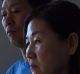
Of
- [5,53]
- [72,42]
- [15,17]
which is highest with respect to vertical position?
[15,17]

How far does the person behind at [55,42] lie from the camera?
2.93 feet

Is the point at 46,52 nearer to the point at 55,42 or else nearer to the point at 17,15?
the point at 55,42

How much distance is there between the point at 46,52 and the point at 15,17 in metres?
0.39

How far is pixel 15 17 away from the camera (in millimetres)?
1233

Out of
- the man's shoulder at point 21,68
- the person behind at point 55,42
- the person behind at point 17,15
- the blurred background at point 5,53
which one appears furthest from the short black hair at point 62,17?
the blurred background at point 5,53

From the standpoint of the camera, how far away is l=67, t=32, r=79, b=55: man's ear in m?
0.90

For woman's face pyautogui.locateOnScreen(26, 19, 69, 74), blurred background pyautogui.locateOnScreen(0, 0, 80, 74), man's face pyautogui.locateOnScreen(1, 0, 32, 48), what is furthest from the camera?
blurred background pyautogui.locateOnScreen(0, 0, 80, 74)

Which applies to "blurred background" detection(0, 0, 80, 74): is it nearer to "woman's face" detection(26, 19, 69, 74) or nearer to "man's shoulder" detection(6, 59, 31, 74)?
"man's shoulder" detection(6, 59, 31, 74)

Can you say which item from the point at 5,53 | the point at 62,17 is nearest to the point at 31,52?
the point at 62,17

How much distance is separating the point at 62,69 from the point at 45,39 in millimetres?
122

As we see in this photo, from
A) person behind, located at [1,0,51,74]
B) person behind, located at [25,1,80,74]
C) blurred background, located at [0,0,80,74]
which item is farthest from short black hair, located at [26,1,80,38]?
blurred background, located at [0,0,80,74]

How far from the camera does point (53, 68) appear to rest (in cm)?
90

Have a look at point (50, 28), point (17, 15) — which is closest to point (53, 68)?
point (50, 28)

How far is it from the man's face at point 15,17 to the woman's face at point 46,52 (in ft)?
1.07
